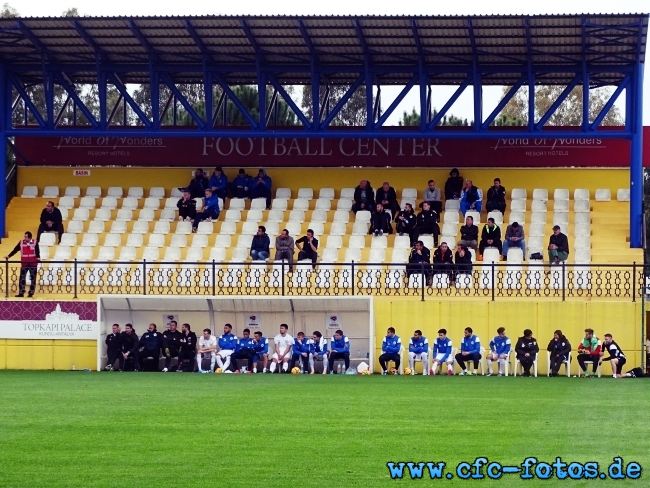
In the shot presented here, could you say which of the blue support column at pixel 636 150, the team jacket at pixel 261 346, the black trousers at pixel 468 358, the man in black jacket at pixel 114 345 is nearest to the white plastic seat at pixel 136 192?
the man in black jacket at pixel 114 345

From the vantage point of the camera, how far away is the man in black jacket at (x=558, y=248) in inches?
1155

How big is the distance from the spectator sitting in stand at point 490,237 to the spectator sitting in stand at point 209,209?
281 inches

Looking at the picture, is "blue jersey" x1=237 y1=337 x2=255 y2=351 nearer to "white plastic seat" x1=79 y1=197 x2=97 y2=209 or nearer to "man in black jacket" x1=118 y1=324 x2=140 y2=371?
"man in black jacket" x1=118 y1=324 x2=140 y2=371

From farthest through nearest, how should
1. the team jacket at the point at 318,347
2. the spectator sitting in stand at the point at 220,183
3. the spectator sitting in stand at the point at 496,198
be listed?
the spectator sitting in stand at the point at 220,183 → the spectator sitting in stand at the point at 496,198 → the team jacket at the point at 318,347

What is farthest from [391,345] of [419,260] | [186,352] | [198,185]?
[198,185]

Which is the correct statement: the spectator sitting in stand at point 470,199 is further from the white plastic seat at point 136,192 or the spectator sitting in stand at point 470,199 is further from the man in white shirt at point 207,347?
the white plastic seat at point 136,192

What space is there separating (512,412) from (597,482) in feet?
19.3

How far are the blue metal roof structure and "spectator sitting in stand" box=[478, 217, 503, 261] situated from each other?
2849 millimetres

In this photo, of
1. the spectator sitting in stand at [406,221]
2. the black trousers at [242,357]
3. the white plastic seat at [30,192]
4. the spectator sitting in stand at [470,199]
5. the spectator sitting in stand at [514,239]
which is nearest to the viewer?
the black trousers at [242,357]

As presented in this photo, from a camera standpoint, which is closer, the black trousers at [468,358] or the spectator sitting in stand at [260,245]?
the black trousers at [468,358]

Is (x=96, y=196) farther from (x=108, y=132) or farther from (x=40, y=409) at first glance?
(x=40, y=409)

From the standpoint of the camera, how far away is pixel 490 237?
3003cm

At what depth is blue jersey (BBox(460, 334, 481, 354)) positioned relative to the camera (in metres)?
26.5

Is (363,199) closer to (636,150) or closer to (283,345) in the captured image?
(636,150)
